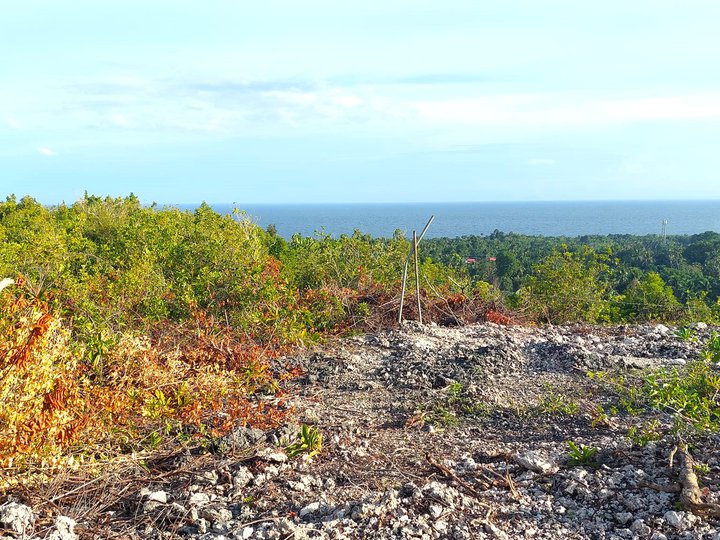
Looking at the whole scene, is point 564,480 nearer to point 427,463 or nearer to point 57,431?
point 427,463

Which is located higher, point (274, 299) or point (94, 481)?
point (274, 299)

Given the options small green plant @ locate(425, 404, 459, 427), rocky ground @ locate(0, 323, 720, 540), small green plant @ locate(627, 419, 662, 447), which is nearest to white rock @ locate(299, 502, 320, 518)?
rocky ground @ locate(0, 323, 720, 540)

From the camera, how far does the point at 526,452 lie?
447 cm

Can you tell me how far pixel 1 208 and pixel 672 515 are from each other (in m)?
21.2

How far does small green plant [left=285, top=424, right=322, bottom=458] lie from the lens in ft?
14.8

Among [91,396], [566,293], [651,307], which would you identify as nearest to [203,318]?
[91,396]

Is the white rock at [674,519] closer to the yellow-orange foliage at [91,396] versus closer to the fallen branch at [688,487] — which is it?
the fallen branch at [688,487]

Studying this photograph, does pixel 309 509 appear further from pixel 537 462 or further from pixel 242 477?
pixel 537 462

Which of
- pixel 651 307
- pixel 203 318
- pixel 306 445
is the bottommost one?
pixel 306 445

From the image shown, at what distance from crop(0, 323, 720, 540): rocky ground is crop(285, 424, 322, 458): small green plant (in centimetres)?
5

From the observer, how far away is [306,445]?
4551 millimetres

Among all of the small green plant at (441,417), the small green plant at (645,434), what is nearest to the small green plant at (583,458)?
the small green plant at (645,434)

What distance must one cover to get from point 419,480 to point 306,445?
87cm

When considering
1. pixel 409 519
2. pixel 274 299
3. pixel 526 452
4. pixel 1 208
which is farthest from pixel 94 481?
pixel 1 208
